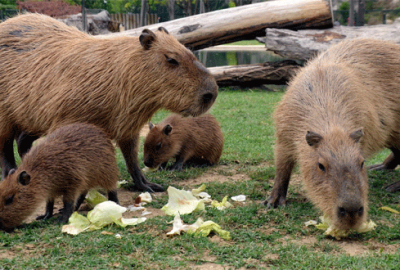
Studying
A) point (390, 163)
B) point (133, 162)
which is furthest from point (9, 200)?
point (390, 163)

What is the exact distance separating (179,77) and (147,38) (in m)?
0.50

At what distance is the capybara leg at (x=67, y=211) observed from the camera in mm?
3998

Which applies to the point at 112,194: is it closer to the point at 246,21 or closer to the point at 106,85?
the point at 106,85

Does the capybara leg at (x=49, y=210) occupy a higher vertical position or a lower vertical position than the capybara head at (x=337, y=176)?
lower

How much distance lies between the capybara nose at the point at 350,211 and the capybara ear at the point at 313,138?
24.2 inches

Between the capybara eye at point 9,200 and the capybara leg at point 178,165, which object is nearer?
the capybara eye at point 9,200

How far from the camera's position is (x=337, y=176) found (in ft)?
11.1

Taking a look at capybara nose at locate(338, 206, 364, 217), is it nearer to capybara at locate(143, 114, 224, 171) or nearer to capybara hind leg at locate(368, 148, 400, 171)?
capybara hind leg at locate(368, 148, 400, 171)

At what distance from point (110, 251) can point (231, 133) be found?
5170mm

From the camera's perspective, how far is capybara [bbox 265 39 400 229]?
3.39 m

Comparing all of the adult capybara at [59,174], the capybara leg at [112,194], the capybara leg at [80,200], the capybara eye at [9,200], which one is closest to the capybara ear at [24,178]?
the adult capybara at [59,174]

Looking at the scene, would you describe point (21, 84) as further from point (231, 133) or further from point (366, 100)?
point (231, 133)

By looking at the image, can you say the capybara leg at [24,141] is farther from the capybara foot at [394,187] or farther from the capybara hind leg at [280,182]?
the capybara foot at [394,187]

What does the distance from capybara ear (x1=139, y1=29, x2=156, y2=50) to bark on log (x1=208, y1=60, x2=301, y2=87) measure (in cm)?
737
